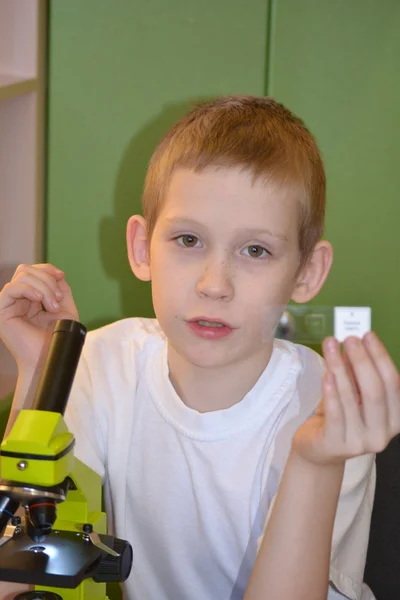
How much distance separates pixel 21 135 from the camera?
1.39 meters

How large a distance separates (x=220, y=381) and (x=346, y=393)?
0.32 m

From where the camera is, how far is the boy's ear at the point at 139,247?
92cm

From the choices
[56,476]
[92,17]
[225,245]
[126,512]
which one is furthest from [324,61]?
[56,476]

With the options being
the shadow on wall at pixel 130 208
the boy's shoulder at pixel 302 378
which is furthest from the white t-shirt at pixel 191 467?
the shadow on wall at pixel 130 208

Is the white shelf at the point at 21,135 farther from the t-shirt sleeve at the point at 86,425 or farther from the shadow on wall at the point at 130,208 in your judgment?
the t-shirt sleeve at the point at 86,425

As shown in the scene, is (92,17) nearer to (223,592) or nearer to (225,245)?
(225,245)

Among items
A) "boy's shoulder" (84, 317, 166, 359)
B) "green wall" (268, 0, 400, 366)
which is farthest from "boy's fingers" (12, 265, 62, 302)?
"green wall" (268, 0, 400, 366)

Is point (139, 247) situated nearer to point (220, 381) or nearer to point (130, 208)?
point (220, 381)

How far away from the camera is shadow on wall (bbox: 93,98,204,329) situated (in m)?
1.39

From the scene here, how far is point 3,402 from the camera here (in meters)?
1.21

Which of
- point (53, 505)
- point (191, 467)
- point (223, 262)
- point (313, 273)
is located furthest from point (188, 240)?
point (53, 505)

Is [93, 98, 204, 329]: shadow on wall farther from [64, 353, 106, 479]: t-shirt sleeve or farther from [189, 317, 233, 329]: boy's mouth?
[189, 317, 233, 329]: boy's mouth

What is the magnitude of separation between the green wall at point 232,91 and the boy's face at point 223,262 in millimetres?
572

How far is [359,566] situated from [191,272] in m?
0.37
